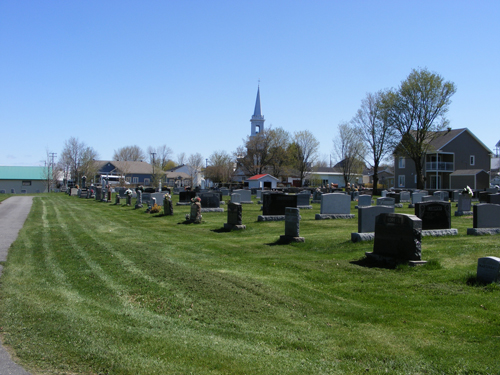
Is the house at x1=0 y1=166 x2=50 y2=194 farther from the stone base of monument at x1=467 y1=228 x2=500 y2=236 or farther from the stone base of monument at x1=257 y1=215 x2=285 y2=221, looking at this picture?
the stone base of monument at x1=467 y1=228 x2=500 y2=236

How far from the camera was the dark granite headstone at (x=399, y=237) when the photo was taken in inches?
360

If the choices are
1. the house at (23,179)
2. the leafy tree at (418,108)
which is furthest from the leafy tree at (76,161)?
A: the leafy tree at (418,108)

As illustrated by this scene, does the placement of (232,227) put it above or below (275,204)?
below

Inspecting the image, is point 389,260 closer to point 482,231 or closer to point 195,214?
point 482,231

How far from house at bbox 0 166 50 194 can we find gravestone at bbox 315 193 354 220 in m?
69.7

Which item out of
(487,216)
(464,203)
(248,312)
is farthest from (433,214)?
(464,203)

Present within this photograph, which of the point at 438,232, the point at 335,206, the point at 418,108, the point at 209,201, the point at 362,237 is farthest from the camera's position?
the point at 418,108

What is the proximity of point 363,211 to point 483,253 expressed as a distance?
3.48 m

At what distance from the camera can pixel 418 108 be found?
156 feet

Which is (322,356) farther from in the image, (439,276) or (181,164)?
(181,164)

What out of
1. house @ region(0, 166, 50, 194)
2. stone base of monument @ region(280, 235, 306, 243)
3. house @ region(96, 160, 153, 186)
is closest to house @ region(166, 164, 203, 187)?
house @ region(96, 160, 153, 186)

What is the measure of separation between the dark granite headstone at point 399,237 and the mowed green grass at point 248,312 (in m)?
0.50

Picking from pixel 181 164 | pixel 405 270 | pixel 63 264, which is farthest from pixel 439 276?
pixel 181 164

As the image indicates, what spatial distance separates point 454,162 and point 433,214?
153 feet
